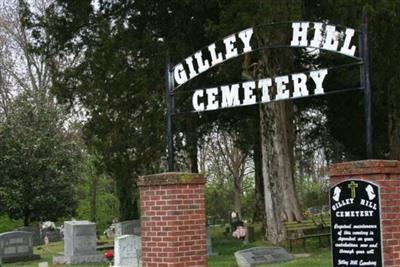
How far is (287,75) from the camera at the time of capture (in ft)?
31.9

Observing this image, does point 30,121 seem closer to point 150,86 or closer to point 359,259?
point 150,86

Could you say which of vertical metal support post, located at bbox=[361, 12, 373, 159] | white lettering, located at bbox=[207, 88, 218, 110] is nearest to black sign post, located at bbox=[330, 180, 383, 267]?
vertical metal support post, located at bbox=[361, 12, 373, 159]

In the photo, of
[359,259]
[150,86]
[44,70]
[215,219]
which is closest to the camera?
[359,259]

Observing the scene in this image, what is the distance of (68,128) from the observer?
4244 centimetres

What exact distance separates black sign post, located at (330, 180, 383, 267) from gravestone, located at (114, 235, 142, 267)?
8820 mm

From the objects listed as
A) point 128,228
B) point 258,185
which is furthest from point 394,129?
point 258,185

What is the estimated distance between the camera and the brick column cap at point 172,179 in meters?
9.84

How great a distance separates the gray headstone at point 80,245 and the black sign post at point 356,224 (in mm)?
13579

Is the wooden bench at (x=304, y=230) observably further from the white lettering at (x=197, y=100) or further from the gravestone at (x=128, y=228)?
the white lettering at (x=197, y=100)

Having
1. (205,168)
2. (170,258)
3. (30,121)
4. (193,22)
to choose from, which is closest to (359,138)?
(193,22)

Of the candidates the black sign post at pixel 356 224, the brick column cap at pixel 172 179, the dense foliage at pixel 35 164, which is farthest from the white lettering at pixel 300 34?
the dense foliage at pixel 35 164

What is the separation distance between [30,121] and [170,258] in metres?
29.0

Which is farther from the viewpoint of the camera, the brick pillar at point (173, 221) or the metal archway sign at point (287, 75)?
the brick pillar at point (173, 221)

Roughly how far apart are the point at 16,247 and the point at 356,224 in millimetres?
16983
